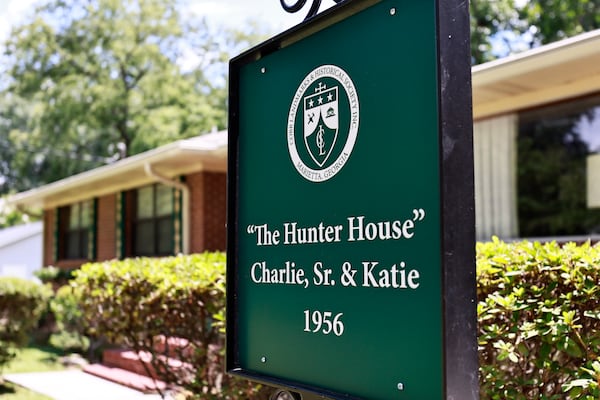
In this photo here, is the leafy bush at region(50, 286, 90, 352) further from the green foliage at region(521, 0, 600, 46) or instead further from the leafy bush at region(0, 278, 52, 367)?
the green foliage at region(521, 0, 600, 46)

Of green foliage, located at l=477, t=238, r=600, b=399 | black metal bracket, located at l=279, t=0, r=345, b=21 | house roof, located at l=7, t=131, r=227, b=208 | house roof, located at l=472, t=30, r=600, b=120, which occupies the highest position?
house roof, located at l=472, t=30, r=600, b=120

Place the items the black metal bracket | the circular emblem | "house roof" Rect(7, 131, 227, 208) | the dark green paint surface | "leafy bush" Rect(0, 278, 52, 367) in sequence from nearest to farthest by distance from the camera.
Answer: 1. the dark green paint surface
2. the circular emblem
3. the black metal bracket
4. "leafy bush" Rect(0, 278, 52, 367)
5. "house roof" Rect(7, 131, 227, 208)

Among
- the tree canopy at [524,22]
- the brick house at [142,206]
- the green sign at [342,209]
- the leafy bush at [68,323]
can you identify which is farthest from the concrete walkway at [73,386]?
the tree canopy at [524,22]

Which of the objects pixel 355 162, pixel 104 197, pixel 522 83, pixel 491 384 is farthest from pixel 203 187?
pixel 355 162

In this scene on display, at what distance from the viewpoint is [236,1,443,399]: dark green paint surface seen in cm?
187

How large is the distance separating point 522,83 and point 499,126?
4.91 ft

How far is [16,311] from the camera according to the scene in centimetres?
871

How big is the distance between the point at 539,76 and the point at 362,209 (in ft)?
17.4

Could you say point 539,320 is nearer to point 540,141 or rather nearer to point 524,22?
point 540,141

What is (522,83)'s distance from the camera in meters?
7.00

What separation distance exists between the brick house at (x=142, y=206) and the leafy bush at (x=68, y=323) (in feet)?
6.63

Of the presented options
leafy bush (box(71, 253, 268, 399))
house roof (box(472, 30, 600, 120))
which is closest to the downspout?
house roof (box(472, 30, 600, 120))

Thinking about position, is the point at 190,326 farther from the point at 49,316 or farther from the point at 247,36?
the point at 247,36

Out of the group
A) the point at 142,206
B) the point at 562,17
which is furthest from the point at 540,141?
the point at 562,17
